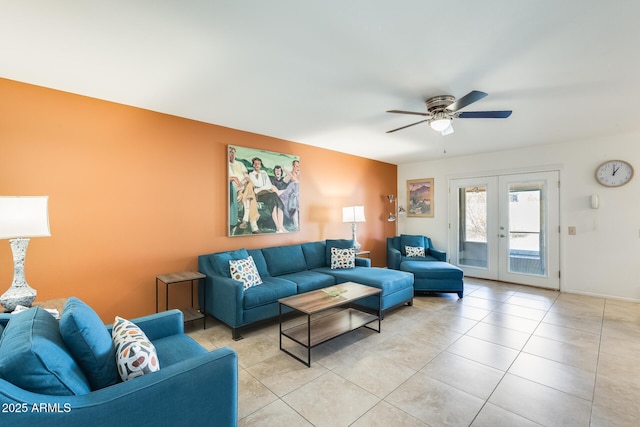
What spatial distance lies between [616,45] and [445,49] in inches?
47.2

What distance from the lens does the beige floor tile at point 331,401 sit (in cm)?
186

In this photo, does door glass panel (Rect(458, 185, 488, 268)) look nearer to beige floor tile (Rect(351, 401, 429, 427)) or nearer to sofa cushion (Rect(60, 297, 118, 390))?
beige floor tile (Rect(351, 401, 429, 427))

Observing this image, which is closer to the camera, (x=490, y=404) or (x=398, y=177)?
(x=490, y=404)

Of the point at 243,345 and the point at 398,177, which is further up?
the point at 398,177

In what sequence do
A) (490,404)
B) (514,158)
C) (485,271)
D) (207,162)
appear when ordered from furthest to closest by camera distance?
(485,271)
(514,158)
(207,162)
(490,404)

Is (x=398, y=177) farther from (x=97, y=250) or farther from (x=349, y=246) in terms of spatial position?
(x=97, y=250)

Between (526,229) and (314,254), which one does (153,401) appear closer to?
(314,254)

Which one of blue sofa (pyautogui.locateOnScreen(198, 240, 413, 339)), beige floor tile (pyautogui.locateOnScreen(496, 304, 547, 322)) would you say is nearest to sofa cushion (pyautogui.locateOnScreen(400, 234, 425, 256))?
blue sofa (pyautogui.locateOnScreen(198, 240, 413, 339))

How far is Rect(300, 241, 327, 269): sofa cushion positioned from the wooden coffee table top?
3.71 feet

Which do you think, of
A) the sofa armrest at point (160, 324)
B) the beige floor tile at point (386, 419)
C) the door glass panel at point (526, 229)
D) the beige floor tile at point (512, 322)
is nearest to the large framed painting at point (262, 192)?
the sofa armrest at point (160, 324)

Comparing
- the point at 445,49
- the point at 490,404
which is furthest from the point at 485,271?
the point at 445,49

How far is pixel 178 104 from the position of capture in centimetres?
311

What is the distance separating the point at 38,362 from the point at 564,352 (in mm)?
3878

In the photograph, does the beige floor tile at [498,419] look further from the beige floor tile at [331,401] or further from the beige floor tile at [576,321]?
the beige floor tile at [576,321]
